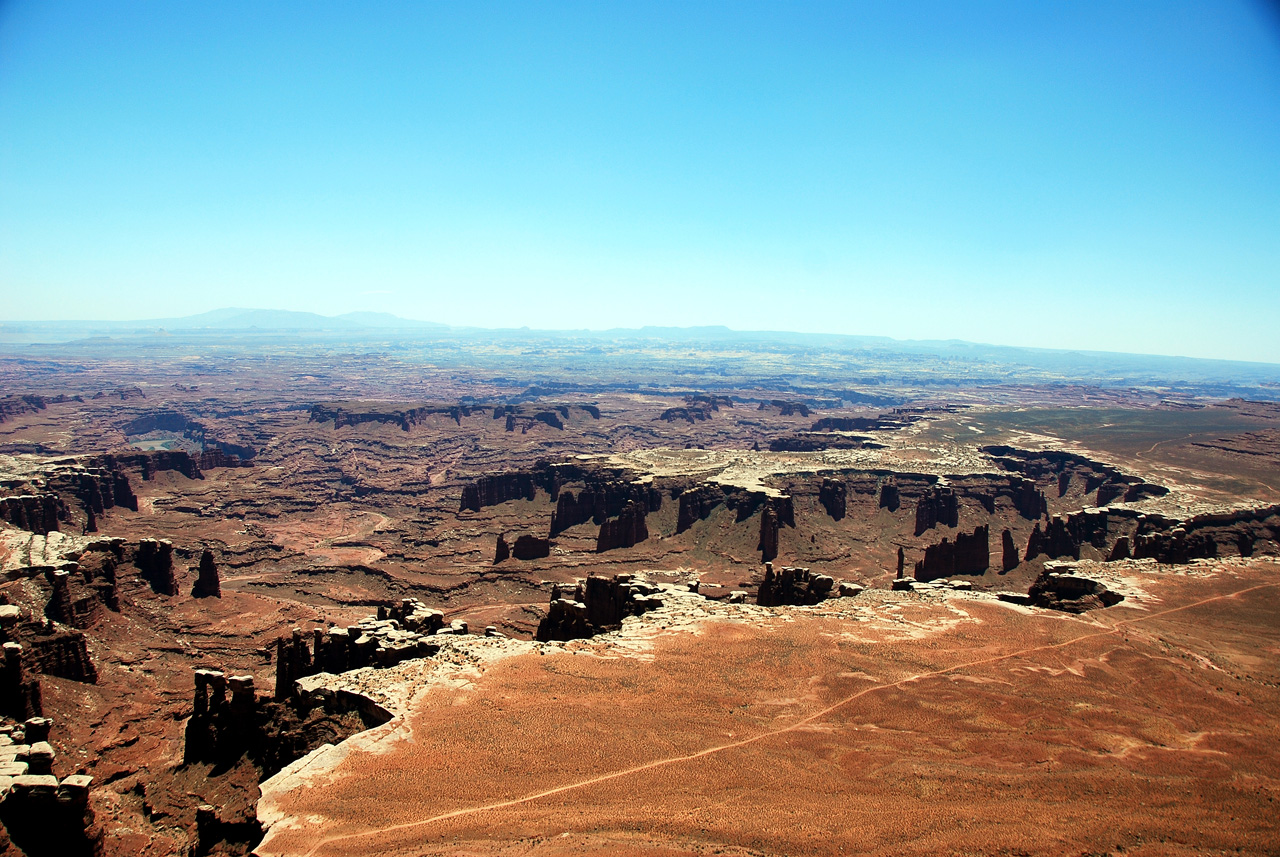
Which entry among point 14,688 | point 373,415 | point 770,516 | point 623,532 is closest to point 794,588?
point 770,516

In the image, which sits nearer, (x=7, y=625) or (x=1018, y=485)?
(x=7, y=625)

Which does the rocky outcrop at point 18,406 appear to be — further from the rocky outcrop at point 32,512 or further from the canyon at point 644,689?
the rocky outcrop at point 32,512

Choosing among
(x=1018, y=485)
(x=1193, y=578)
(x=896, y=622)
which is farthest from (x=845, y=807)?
(x=1018, y=485)

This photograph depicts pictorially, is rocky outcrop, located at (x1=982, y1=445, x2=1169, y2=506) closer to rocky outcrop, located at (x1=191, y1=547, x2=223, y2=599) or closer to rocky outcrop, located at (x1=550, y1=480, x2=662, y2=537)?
rocky outcrop, located at (x1=550, y1=480, x2=662, y2=537)

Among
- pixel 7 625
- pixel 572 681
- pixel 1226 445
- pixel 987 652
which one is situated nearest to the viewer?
pixel 572 681

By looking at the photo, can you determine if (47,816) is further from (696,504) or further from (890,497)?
(890,497)

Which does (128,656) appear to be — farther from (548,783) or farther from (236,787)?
(548,783)

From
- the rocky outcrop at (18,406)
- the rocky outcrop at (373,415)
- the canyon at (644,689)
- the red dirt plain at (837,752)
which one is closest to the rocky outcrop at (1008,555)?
the canyon at (644,689)
